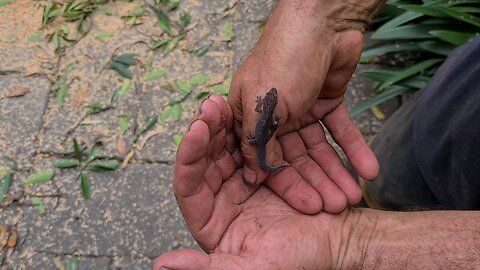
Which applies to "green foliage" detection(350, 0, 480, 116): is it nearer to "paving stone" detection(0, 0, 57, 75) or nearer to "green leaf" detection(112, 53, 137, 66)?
"green leaf" detection(112, 53, 137, 66)

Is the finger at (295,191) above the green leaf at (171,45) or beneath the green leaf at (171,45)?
above

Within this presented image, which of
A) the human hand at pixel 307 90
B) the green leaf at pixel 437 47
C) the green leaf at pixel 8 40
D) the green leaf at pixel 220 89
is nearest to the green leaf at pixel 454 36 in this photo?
the green leaf at pixel 437 47

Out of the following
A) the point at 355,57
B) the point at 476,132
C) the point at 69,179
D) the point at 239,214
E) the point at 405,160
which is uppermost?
the point at 355,57

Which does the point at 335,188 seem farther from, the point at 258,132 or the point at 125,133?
the point at 125,133

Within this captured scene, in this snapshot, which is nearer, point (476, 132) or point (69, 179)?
point (476, 132)

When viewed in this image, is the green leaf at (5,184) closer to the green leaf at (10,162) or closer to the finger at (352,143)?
the green leaf at (10,162)

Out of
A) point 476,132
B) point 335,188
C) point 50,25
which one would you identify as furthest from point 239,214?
point 50,25
